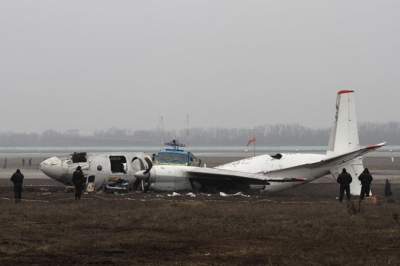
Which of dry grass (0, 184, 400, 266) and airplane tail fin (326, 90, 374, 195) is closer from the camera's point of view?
dry grass (0, 184, 400, 266)

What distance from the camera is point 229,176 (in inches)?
1118


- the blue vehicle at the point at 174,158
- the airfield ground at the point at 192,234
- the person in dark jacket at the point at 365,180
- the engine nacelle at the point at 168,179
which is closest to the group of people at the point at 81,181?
the person in dark jacket at the point at 365,180

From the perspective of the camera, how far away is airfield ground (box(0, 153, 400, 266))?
11.4 m

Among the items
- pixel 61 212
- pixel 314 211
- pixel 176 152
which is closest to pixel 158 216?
pixel 61 212

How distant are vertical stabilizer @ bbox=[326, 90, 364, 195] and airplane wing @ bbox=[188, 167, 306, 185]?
2.75 metres

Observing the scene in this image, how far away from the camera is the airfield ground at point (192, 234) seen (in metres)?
11.4

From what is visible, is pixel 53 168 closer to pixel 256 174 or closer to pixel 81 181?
pixel 81 181

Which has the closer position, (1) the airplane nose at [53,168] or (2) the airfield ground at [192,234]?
(2) the airfield ground at [192,234]

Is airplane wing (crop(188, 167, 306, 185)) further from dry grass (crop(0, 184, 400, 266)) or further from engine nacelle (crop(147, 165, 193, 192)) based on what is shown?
dry grass (crop(0, 184, 400, 266))

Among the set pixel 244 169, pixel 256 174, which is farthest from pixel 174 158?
pixel 256 174

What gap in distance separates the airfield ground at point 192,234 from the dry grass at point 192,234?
2 cm

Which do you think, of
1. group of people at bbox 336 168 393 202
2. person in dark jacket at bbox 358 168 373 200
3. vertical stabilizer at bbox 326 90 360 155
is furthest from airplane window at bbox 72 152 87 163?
person in dark jacket at bbox 358 168 373 200

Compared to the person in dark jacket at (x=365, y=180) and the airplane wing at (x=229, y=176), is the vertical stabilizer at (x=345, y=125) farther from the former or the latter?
the person in dark jacket at (x=365, y=180)

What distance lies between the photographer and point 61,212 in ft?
61.3
